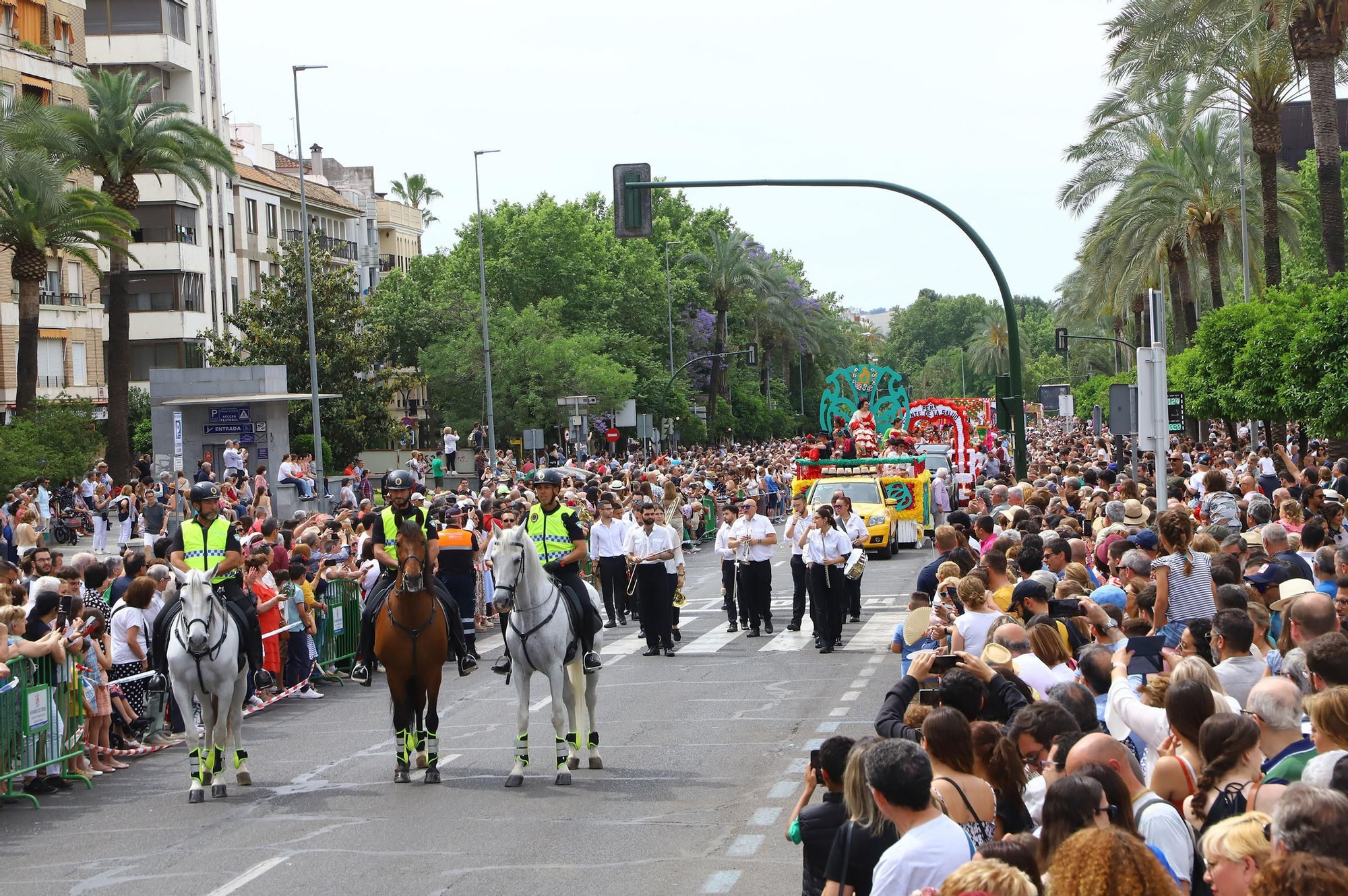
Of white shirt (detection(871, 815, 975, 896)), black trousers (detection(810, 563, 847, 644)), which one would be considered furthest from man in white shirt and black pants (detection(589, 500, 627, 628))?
white shirt (detection(871, 815, 975, 896))

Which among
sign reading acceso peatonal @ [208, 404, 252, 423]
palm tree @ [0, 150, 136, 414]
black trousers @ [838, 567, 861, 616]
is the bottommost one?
black trousers @ [838, 567, 861, 616]

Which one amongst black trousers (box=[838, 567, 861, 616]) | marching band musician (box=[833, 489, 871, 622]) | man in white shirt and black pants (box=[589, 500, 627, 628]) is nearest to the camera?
marching band musician (box=[833, 489, 871, 622])

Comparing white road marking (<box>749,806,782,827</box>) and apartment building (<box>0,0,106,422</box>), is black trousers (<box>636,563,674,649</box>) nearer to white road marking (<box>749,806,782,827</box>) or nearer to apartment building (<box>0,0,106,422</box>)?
white road marking (<box>749,806,782,827</box>)

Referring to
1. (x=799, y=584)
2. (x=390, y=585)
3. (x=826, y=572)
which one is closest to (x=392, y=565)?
(x=390, y=585)

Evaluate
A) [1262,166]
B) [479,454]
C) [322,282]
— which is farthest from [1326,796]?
[322,282]

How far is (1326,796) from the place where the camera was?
4785mm

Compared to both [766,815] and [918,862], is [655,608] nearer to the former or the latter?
[766,815]

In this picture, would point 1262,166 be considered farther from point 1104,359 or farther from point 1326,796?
point 1104,359

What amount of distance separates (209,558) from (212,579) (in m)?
0.17

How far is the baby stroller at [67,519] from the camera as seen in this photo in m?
40.6

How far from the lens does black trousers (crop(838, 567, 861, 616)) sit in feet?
72.1

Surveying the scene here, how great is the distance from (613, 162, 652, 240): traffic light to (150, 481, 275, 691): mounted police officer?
9773 mm

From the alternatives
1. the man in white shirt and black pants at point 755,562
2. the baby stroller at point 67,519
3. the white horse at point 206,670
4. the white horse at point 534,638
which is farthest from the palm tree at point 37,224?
the white horse at point 534,638

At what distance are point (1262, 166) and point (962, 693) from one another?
104ft
